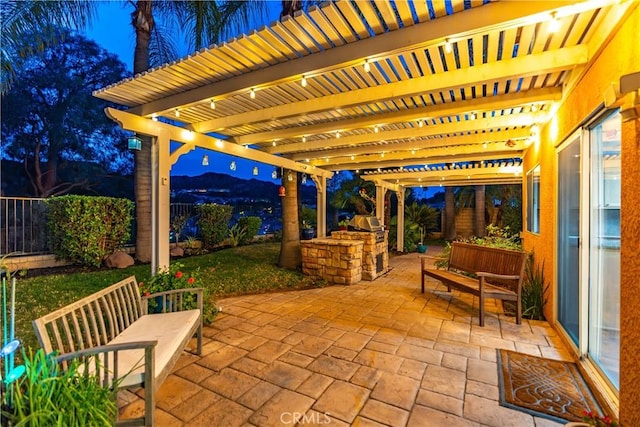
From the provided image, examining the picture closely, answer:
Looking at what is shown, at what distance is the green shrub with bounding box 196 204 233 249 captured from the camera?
8.28 meters

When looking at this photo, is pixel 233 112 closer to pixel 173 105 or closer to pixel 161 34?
pixel 173 105

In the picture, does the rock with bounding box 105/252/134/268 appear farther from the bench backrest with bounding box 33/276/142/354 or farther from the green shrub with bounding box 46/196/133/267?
the bench backrest with bounding box 33/276/142/354

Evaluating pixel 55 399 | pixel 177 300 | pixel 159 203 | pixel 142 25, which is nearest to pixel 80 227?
pixel 159 203

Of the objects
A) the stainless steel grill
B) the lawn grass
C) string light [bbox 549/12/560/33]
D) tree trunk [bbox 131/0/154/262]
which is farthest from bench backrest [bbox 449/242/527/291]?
tree trunk [bbox 131/0/154/262]

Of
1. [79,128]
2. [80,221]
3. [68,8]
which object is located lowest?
[80,221]

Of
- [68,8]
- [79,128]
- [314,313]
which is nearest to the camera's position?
[314,313]

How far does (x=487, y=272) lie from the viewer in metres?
4.19

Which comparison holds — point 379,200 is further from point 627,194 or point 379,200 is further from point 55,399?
point 55,399

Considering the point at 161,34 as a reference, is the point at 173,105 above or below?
below

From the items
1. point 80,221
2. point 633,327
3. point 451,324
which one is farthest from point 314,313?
point 80,221

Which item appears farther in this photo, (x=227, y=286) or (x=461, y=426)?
(x=227, y=286)

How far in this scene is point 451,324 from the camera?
3473 mm

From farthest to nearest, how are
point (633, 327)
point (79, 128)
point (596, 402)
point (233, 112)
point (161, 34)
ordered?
1. point (79, 128)
2. point (161, 34)
3. point (233, 112)
4. point (596, 402)
5. point (633, 327)

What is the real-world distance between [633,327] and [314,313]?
2.97 metres
